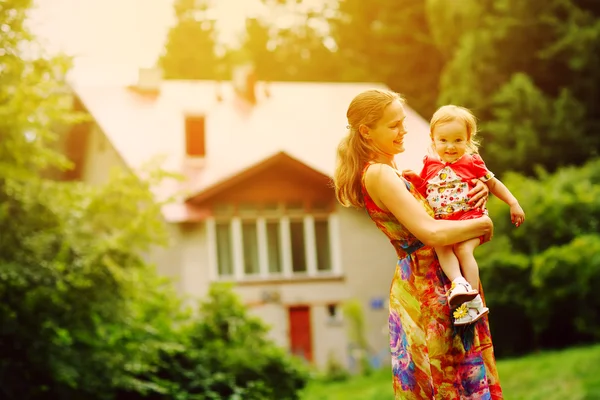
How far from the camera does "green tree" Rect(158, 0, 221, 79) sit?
4319 cm

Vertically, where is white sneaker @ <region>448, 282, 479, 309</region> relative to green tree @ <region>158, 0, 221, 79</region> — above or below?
below

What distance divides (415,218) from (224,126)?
24589 mm

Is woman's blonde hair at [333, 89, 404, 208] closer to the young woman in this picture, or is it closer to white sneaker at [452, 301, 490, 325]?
the young woman

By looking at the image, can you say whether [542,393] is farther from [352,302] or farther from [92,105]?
[92,105]

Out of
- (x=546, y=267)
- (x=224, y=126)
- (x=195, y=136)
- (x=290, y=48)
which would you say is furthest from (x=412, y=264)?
(x=290, y=48)

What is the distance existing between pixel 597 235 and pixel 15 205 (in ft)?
47.9

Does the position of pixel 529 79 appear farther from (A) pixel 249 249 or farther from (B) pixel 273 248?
(A) pixel 249 249

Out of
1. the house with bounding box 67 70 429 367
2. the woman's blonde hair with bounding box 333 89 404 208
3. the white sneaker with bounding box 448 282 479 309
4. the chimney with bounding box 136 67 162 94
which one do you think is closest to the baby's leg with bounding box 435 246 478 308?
the white sneaker with bounding box 448 282 479 309

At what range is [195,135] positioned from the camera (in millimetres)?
27359

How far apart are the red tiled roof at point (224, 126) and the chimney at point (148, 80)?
22 cm

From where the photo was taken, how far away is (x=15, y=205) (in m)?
10.2

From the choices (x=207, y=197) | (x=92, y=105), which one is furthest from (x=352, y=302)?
(x=92, y=105)

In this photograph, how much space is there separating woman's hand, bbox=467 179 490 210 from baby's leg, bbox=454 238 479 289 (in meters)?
0.14

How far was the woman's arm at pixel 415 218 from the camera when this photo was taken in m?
3.89
